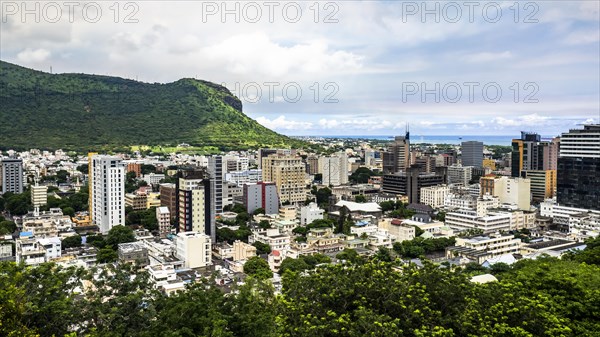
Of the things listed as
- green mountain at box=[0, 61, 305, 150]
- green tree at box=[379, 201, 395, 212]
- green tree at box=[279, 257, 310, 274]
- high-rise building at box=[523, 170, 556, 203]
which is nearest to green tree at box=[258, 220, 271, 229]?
green tree at box=[279, 257, 310, 274]

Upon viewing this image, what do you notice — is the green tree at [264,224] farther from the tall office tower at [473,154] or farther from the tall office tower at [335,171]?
the tall office tower at [473,154]

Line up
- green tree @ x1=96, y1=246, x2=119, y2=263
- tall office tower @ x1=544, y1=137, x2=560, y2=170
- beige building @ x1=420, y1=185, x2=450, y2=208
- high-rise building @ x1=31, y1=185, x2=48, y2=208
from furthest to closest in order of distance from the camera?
1. tall office tower @ x1=544, y1=137, x2=560, y2=170
2. beige building @ x1=420, y1=185, x2=450, y2=208
3. high-rise building @ x1=31, y1=185, x2=48, y2=208
4. green tree @ x1=96, y1=246, x2=119, y2=263

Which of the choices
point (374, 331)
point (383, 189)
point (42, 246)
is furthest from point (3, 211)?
point (374, 331)

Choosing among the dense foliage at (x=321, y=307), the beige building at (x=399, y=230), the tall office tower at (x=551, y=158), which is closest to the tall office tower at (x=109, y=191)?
the beige building at (x=399, y=230)

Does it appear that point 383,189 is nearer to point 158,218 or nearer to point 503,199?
point 503,199

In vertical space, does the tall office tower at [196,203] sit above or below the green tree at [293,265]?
above

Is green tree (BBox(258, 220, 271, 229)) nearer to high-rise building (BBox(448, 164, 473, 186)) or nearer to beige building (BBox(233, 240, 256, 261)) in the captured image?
beige building (BBox(233, 240, 256, 261))
